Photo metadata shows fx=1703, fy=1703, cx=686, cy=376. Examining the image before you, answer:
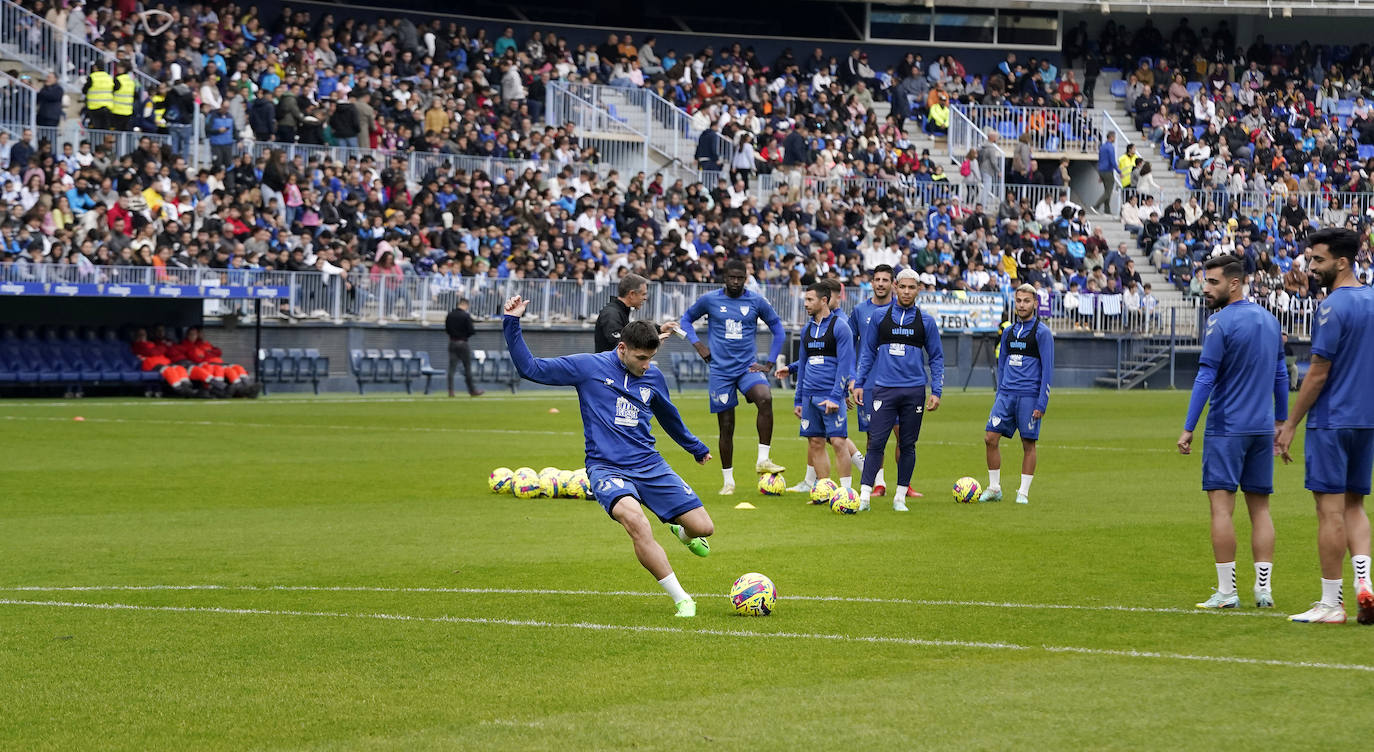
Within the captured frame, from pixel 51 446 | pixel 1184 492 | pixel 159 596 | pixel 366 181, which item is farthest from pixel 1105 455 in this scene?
pixel 366 181

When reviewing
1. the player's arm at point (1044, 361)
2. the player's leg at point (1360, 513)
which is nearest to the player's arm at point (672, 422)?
the player's leg at point (1360, 513)

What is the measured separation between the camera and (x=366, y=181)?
3772 cm

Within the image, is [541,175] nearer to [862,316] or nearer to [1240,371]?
[862,316]

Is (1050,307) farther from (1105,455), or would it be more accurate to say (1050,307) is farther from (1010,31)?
(1105,455)

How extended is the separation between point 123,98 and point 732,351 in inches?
884

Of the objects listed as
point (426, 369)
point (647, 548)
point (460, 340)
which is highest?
point (460, 340)

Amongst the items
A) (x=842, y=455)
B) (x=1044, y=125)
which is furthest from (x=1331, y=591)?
(x=1044, y=125)

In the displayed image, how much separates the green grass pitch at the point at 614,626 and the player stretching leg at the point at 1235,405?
59cm

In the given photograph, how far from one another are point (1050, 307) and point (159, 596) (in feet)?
119

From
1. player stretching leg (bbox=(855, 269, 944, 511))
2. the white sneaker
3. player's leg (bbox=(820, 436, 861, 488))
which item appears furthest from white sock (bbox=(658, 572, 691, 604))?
player's leg (bbox=(820, 436, 861, 488))

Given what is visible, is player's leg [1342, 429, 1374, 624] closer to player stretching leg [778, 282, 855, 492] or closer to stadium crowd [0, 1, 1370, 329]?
player stretching leg [778, 282, 855, 492]

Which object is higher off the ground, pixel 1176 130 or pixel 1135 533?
pixel 1176 130

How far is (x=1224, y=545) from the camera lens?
9984 millimetres

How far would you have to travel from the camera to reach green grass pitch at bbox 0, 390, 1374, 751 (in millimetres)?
7059
